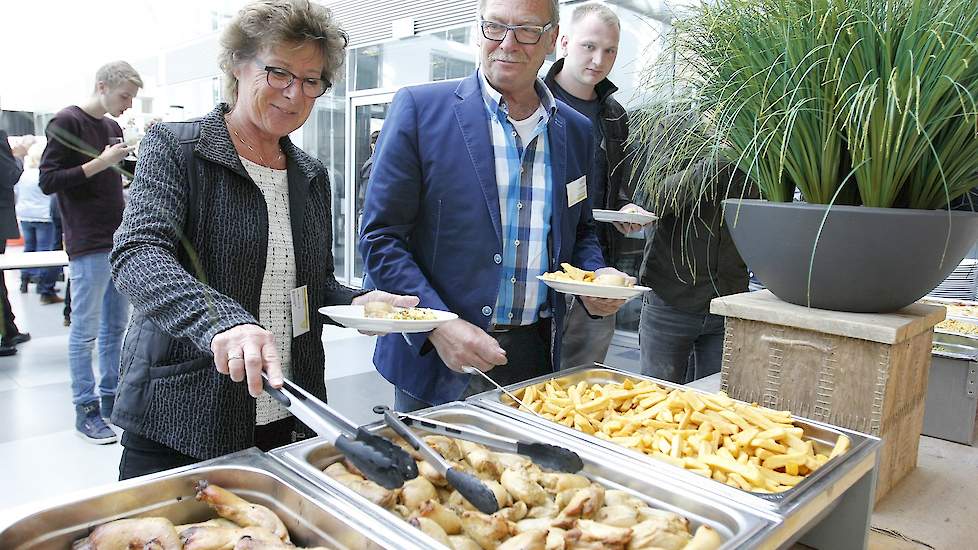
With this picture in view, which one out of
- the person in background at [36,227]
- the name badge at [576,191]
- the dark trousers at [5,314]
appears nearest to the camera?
the name badge at [576,191]

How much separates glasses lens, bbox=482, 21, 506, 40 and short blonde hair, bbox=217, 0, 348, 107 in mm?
381

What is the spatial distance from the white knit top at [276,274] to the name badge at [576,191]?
74 cm

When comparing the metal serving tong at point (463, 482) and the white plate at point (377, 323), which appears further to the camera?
the white plate at point (377, 323)

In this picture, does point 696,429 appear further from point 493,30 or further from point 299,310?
point 493,30

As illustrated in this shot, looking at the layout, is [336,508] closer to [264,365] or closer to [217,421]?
[264,365]

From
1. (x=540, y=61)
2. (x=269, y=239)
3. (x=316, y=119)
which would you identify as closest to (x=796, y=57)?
(x=540, y=61)

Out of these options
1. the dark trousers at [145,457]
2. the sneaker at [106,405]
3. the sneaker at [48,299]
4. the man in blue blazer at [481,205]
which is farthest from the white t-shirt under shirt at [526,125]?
the sneaker at [48,299]

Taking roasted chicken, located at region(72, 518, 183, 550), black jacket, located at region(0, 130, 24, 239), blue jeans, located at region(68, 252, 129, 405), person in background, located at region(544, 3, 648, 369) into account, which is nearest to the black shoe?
black jacket, located at region(0, 130, 24, 239)

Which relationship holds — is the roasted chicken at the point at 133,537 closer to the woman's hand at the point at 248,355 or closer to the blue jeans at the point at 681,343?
the woman's hand at the point at 248,355

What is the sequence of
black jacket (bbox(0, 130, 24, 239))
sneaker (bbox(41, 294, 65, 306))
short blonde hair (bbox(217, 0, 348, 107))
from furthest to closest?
sneaker (bbox(41, 294, 65, 306)), black jacket (bbox(0, 130, 24, 239)), short blonde hair (bbox(217, 0, 348, 107))

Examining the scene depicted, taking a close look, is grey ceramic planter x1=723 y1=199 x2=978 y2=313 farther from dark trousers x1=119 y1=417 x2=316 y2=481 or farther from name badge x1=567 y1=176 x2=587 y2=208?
dark trousers x1=119 y1=417 x2=316 y2=481

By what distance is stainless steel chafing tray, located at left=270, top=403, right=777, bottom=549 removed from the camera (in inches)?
32.8

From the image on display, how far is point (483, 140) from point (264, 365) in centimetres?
91

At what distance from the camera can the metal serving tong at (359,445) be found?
799mm
